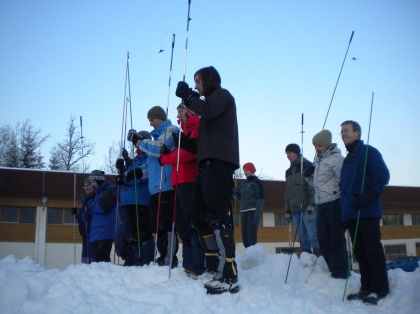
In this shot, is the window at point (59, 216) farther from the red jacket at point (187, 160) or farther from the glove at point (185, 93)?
the glove at point (185, 93)

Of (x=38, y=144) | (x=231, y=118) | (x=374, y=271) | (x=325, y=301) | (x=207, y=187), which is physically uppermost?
(x=38, y=144)

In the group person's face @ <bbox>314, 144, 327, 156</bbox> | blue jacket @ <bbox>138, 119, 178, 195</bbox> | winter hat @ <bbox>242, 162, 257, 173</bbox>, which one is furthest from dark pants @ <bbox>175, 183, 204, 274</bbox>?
winter hat @ <bbox>242, 162, 257, 173</bbox>

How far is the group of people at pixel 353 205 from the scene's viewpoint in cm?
432

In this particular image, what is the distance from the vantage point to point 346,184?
470cm

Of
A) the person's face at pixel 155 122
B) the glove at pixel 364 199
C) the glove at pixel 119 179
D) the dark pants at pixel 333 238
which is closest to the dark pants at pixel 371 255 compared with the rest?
the glove at pixel 364 199

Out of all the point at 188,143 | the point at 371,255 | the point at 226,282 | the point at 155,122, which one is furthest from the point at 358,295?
the point at 155,122

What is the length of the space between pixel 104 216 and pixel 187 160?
9.53 ft

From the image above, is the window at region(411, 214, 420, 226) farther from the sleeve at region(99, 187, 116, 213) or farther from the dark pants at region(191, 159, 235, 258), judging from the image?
the dark pants at region(191, 159, 235, 258)

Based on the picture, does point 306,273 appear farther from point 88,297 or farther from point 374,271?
point 88,297

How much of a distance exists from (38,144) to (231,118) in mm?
39642

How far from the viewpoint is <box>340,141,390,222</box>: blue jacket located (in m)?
4.42

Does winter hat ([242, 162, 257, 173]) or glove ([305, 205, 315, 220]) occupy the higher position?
winter hat ([242, 162, 257, 173])

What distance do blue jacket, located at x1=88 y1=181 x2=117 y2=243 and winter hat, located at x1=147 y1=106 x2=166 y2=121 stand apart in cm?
171

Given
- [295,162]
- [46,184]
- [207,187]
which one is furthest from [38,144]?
[207,187]
